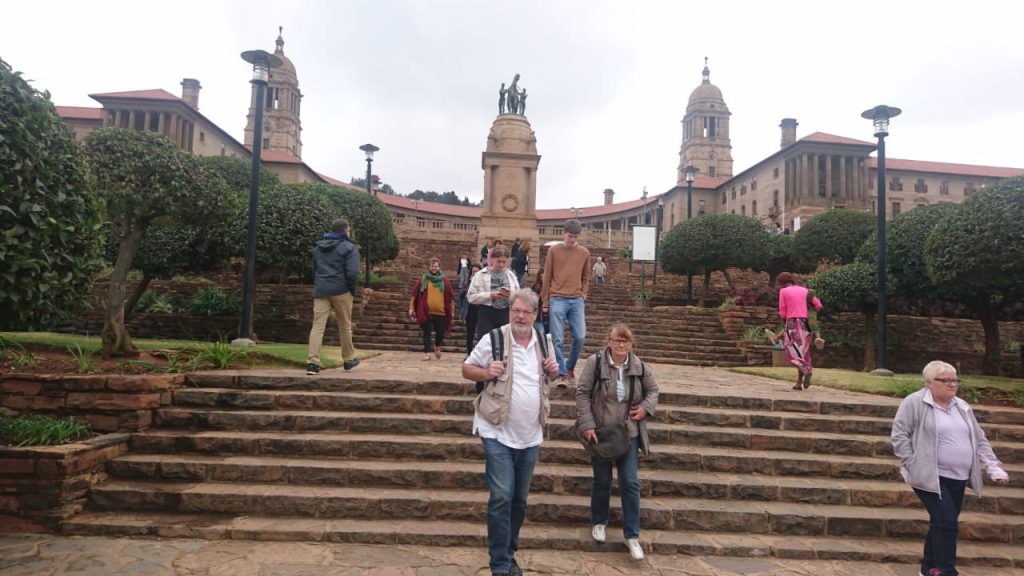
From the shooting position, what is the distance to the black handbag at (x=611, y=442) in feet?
12.5

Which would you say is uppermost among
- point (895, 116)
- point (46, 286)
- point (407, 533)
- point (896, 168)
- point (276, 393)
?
point (896, 168)

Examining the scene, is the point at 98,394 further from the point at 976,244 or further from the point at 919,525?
the point at 976,244

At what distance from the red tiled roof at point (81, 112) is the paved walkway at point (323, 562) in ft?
164

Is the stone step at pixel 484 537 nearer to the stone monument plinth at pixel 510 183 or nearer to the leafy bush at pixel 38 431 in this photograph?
the leafy bush at pixel 38 431

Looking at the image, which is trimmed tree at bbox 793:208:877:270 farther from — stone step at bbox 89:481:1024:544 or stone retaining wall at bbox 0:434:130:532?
stone retaining wall at bbox 0:434:130:532

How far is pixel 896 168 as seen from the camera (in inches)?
2098

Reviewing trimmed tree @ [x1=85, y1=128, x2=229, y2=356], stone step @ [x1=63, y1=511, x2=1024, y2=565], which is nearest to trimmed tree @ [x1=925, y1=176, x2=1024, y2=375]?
stone step @ [x1=63, y1=511, x2=1024, y2=565]

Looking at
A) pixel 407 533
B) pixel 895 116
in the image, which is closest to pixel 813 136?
pixel 895 116

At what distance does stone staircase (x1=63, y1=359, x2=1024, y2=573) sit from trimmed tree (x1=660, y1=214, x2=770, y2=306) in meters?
15.6

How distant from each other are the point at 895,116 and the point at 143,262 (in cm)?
1610

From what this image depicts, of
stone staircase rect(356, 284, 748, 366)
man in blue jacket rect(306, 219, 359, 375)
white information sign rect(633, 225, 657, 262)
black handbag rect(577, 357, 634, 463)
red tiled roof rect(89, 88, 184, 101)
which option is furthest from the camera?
red tiled roof rect(89, 88, 184, 101)

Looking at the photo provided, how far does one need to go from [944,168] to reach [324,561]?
2605 inches

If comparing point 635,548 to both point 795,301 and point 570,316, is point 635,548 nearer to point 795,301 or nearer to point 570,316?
point 570,316

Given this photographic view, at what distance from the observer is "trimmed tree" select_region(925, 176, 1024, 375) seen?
8.79 meters
